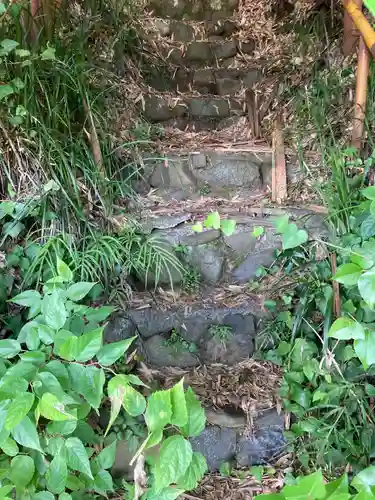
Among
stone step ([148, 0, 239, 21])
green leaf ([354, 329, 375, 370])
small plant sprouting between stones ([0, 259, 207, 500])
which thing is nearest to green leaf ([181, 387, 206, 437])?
small plant sprouting between stones ([0, 259, 207, 500])

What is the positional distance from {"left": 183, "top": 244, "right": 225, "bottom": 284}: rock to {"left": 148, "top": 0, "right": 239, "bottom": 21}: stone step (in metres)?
1.99

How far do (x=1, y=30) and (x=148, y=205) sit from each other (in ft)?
3.24

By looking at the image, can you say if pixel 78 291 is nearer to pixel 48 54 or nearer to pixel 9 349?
pixel 9 349

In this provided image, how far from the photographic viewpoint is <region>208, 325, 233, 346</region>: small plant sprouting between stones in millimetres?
1987

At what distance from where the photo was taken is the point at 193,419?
102 cm

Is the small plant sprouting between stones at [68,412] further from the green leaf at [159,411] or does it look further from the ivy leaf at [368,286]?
the ivy leaf at [368,286]

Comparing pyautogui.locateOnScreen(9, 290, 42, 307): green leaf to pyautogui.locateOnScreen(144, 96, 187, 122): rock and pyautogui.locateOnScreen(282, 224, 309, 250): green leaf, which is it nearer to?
pyautogui.locateOnScreen(282, 224, 309, 250): green leaf

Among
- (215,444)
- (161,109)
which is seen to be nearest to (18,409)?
(215,444)

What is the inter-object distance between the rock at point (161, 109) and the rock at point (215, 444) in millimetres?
1823

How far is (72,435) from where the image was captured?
1.29 meters

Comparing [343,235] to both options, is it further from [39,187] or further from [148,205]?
[39,187]

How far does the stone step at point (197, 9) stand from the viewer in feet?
11.0

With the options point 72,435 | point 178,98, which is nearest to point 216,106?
point 178,98

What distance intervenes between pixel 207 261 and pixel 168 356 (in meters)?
0.48
